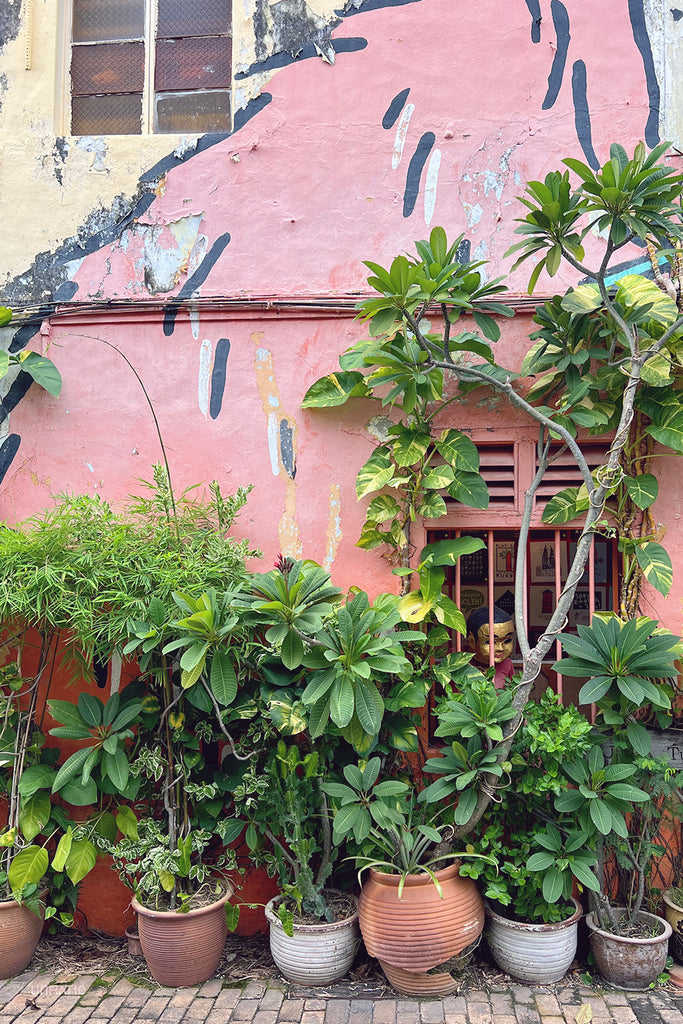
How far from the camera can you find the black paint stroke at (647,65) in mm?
4129

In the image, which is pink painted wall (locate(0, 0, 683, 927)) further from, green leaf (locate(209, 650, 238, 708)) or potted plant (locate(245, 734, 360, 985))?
potted plant (locate(245, 734, 360, 985))

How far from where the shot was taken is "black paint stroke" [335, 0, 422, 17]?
4.28 meters

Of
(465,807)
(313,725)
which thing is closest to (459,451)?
(313,725)

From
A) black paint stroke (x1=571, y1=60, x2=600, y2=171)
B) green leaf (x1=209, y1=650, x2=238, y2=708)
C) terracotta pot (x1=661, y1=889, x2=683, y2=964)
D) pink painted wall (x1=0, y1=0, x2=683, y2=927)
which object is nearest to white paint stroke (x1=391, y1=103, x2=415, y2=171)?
pink painted wall (x1=0, y1=0, x2=683, y2=927)

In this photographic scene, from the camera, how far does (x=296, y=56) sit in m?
4.29

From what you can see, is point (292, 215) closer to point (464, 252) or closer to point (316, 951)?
point (464, 252)

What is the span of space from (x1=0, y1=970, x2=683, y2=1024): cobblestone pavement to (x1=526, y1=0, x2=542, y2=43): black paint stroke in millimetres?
4528

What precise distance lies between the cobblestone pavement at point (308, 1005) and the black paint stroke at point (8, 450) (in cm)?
Result: 247

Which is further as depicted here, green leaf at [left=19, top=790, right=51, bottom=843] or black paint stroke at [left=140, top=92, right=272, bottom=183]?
black paint stroke at [left=140, top=92, right=272, bottom=183]

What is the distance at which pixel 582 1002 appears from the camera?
346 centimetres

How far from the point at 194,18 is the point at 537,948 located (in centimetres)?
500

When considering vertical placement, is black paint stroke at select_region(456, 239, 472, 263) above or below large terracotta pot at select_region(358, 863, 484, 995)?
above

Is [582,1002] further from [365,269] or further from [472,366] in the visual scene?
[365,269]

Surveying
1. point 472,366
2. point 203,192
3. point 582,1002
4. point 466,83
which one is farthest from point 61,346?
point 582,1002
